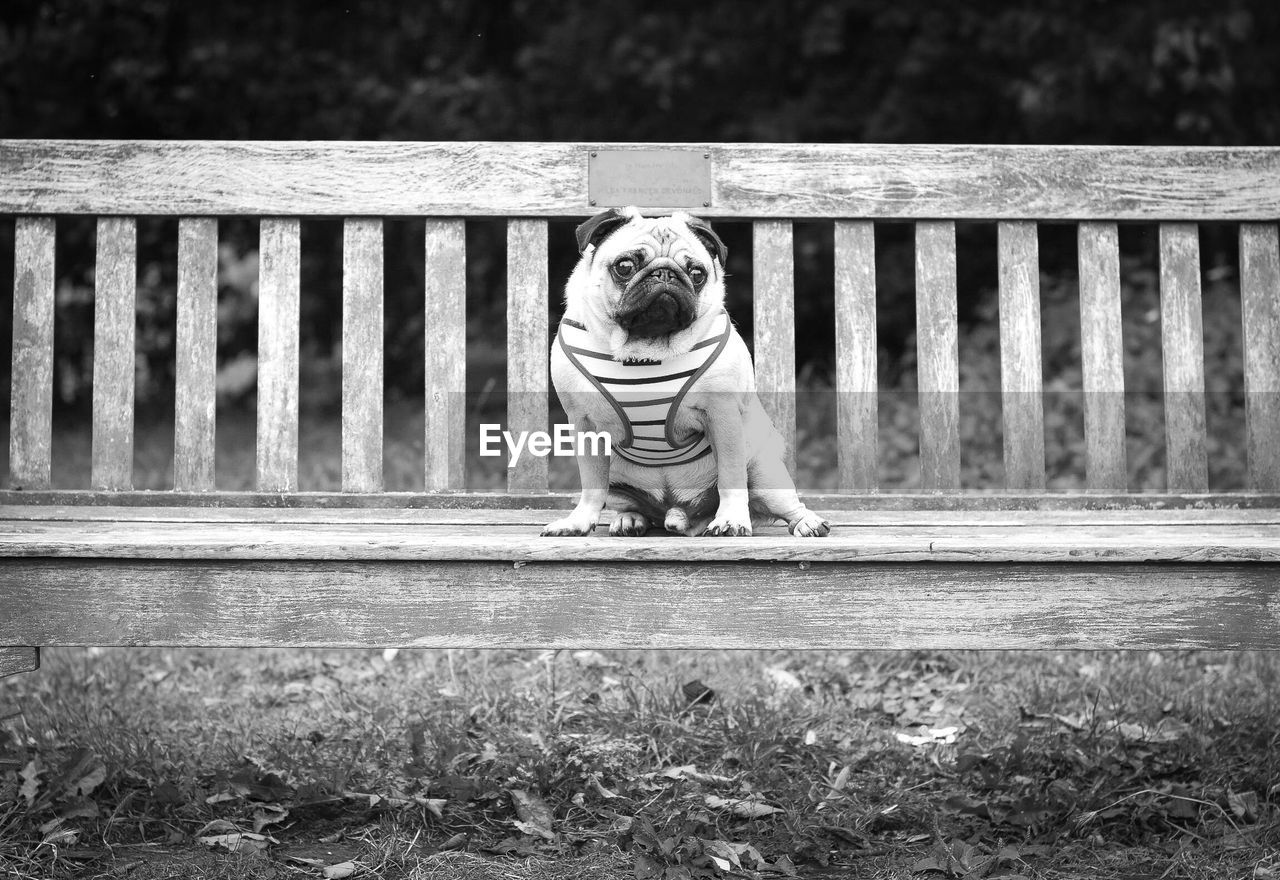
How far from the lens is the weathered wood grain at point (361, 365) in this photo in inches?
109

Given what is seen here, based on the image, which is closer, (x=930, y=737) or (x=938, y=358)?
(x=938, y=358)

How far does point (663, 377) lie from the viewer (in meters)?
2.31

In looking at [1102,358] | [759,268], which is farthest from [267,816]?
[1102,358]

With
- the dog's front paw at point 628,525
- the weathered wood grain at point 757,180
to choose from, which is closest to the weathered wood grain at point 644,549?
the dog's front paw at point 628,525

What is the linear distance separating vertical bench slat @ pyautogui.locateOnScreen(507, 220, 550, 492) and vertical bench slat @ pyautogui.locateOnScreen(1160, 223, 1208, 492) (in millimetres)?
1342

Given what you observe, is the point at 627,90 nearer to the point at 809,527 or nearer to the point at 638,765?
the point at 638,765

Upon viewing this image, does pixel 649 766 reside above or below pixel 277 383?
below

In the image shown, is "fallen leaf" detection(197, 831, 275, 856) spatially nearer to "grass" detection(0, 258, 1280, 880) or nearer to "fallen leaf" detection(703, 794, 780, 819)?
"grass" detection(0, 258, 1280, 880)

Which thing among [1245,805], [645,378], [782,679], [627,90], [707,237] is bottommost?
[1245,805]

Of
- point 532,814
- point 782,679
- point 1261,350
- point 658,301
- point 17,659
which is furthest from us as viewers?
point 782,679

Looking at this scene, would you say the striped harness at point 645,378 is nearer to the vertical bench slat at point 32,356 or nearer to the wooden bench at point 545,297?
the wooden bench at point 545,297

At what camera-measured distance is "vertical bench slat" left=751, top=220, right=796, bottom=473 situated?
9.18 feet

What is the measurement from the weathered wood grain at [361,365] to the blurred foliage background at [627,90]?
300 cm

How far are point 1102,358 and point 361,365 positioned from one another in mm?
1598
